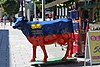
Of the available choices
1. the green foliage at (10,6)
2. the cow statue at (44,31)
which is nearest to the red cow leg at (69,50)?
the cow statue at (44,31)

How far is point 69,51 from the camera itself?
11.6 meters

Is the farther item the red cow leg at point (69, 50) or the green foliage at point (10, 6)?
the green foliage at point (10, 6)

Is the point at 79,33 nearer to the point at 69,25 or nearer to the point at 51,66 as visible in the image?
Result: the point at 69,25

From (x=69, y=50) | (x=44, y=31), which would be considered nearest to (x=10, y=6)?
(x=69, y=50)

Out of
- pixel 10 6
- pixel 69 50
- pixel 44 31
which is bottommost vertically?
pixel 69 50

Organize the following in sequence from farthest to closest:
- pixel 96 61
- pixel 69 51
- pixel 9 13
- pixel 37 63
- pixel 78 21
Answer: pixel 9 13
pixel 78 21
pixel 69 51
pixel 37 63
pixel 96 61

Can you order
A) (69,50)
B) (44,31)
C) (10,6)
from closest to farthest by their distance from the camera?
1. (44,31)
2. (69,50)
3. (10,6)

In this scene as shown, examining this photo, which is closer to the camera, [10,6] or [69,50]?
[69,50]

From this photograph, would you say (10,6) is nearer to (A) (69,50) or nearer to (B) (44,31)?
(A) (69,50)

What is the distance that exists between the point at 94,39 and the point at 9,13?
51.1 meters

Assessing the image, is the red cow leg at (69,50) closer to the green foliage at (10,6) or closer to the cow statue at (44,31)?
the cow statue at (44,31)

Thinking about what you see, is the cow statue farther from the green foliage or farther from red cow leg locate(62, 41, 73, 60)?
the green foliage

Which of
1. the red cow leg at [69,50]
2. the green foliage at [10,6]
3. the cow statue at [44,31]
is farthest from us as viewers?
the green foliage at [10,6]

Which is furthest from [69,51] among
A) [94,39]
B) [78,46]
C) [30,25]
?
[94,39]
